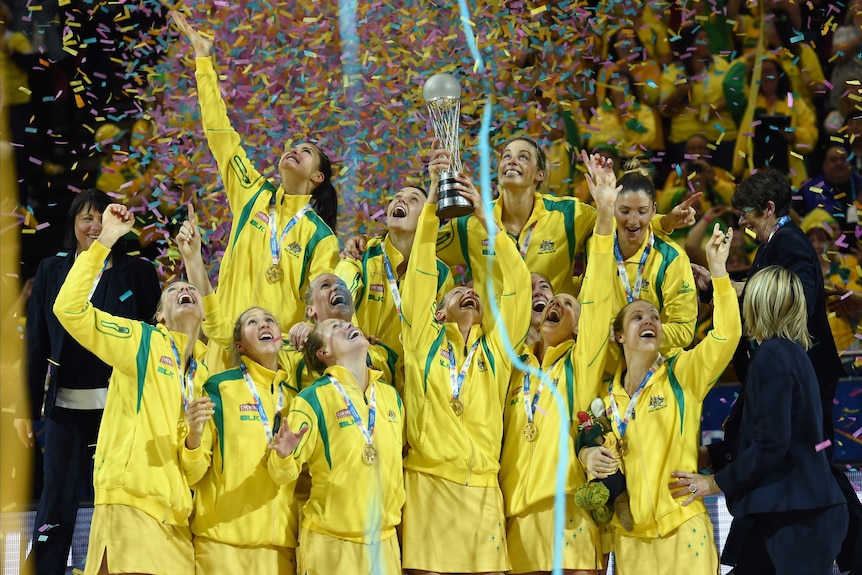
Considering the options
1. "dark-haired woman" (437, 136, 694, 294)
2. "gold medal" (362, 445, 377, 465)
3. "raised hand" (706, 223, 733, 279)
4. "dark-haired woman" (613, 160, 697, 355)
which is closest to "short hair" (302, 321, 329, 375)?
"gold medal" (362, 445, 377, 465)

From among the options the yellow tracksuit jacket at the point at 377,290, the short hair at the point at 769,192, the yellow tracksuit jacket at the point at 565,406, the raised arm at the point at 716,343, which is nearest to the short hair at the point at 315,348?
the yellow tracksuit jacket at the point at 377,290

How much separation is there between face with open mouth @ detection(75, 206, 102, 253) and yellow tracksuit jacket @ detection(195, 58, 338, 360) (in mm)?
534

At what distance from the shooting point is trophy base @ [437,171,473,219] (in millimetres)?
5023

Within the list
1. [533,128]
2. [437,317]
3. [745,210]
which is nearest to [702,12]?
[533,128]

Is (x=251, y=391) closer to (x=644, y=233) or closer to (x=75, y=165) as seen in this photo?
(x=644, y=233)

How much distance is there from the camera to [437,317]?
5.18m

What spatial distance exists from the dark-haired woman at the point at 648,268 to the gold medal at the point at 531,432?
0.63 m

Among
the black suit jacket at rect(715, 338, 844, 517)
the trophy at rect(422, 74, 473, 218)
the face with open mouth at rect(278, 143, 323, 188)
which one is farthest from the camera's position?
the face with open mouth at rect(278, 143, 323, 188)

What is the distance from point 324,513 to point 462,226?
1.41 m

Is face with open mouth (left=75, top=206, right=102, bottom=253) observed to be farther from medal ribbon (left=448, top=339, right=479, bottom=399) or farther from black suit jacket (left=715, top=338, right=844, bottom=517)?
black suit jacket (left=715, top=338, right=844, bottom=517)

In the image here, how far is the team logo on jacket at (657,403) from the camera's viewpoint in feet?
16.1

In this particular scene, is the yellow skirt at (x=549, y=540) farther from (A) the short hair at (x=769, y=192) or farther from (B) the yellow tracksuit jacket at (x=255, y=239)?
(A) the short hair at (x=769, y=192)

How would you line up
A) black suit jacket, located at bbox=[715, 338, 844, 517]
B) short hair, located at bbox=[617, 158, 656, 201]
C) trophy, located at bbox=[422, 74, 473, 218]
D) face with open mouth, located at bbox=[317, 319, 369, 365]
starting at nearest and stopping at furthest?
black suit jacket, located at bbox=[715, 338, 844, 517] < face with open mouth, located at bbox=[317, 319, 369, 365] < trophy, located at bbox=[422, 74, 473, 218] < short hair, located at bbox=[617, 158, 656, 201]

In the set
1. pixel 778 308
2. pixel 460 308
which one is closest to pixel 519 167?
pixel 460 308
